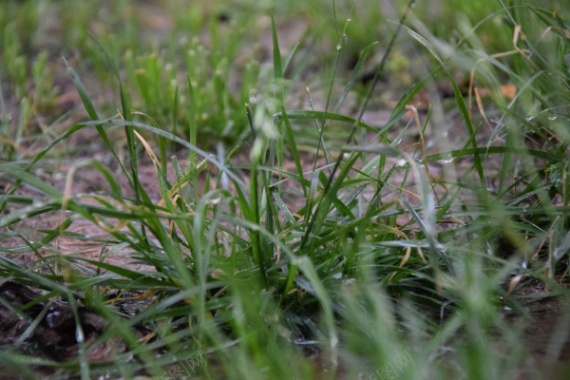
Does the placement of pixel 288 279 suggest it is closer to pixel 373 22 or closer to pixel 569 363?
pixel 569 363

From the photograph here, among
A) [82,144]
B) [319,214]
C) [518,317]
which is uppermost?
[319,214]

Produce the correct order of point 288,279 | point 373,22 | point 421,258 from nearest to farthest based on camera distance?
1. point 288,279
2. point 421,258
3. point 373,22

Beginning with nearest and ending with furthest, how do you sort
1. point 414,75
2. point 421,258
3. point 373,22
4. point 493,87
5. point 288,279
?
point 288,279 → point 421,258 → point 493,87 → point 414,75 → point 373,22

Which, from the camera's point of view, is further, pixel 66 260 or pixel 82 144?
pixel 82 144

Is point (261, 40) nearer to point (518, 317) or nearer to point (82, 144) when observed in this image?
point (82, 144)

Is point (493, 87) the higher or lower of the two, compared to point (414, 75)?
higher

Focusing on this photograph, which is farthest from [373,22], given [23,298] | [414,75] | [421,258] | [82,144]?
[23,298]

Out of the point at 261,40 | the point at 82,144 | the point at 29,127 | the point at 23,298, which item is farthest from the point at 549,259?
the point at 261,40

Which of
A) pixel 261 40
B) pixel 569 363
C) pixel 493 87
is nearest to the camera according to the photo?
pixel 569 363

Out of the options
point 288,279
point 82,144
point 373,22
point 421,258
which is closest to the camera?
point 288,279
